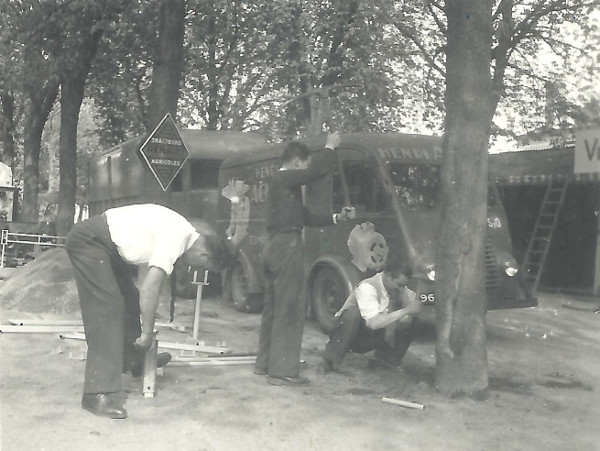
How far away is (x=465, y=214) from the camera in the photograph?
589cm

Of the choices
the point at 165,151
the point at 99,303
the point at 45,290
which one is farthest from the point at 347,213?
the point at 45,290

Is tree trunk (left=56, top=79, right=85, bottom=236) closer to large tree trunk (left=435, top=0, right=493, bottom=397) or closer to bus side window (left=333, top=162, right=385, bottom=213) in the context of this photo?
bus side window (left=333, top=162, right=385, bottom=213)

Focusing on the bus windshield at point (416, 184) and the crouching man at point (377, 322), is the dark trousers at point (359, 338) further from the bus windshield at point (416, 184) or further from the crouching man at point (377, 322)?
the bus windshield at point (416, 184)

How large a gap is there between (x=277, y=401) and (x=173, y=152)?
5.20 m

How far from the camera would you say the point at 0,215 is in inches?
974

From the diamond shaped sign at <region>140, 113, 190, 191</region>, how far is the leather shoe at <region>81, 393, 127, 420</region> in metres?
5.19

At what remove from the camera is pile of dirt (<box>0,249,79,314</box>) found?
10164mm


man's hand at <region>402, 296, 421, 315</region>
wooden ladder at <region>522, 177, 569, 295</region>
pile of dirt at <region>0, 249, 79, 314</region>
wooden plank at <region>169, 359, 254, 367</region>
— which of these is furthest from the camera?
wooden ladder at <region>522, 177, 569, 295</region>

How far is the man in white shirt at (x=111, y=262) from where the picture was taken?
5.01m

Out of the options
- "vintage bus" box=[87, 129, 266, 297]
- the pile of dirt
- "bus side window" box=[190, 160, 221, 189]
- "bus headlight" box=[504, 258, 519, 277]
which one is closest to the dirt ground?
"bus headlight" box=[504, 258, 519, 277]

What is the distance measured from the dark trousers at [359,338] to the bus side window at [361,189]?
2576mm

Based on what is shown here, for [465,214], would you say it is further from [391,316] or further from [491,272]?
[491,272]

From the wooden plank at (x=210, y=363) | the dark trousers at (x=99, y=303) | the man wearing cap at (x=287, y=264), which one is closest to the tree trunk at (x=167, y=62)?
the wooden plank at (x=210, y=363)

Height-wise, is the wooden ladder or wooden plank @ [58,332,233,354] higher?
the wooden ladder
